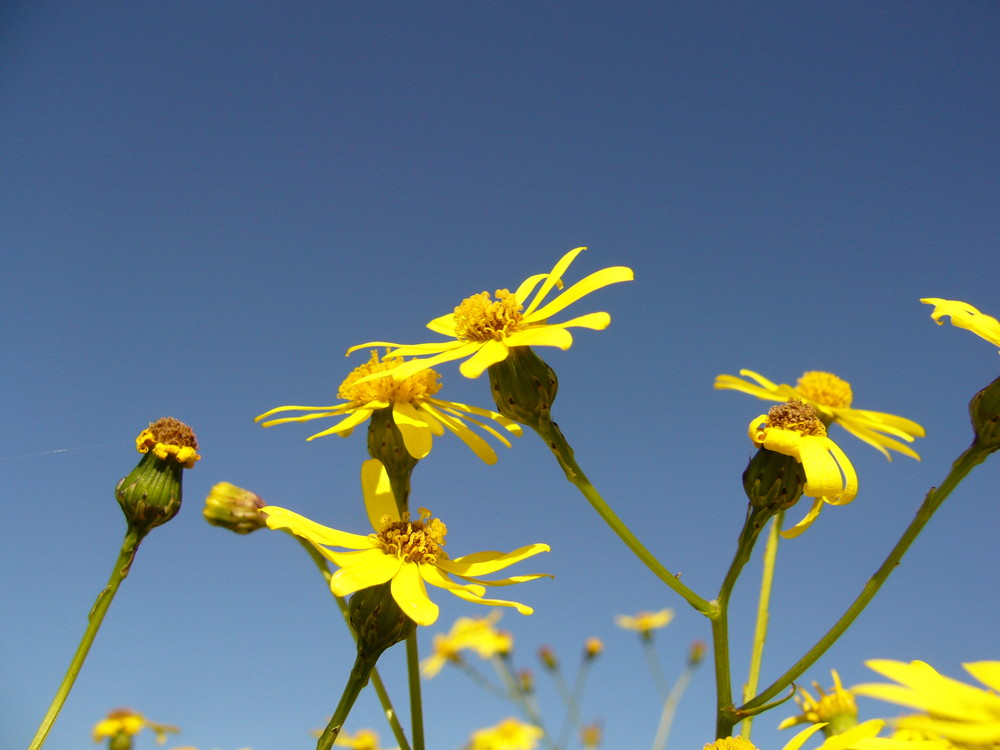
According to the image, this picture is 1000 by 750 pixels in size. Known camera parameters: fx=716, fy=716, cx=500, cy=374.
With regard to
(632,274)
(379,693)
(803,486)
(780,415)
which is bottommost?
(379,693)

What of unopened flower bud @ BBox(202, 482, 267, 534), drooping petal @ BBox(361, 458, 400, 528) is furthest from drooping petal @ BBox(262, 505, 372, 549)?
unopened flower bud @ BBox(202, 482, 267, 534)

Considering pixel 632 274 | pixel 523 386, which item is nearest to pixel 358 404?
pixel 523 386

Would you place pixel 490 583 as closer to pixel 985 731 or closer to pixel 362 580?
pixel 362 580

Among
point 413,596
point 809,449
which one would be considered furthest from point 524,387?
point 809,449

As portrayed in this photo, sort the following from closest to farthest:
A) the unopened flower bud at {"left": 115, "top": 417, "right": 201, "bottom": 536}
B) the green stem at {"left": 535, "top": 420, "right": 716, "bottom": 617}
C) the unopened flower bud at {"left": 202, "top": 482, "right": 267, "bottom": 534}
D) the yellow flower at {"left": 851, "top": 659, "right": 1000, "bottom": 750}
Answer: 1. the yellow flower at {"left": 851, "top": 659, "right": 1000, "bottom": 750}
2. the green stem at {"left": 535, "top": 420, "right": 716, "bottom": 617}
3. the unopened flower bud at {"left": 115, "top": 417, "right": 201, "bottom": 536}
4. the unopened flower bud at {"left": 202, "top": 482, "right": 267, "bottom": 534}

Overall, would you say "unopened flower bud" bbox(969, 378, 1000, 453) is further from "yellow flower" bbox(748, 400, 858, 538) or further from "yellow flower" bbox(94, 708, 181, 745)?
"yellow flower" bbox(94, 708, 181, 745)

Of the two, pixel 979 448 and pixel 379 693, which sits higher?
pixel 979 448
